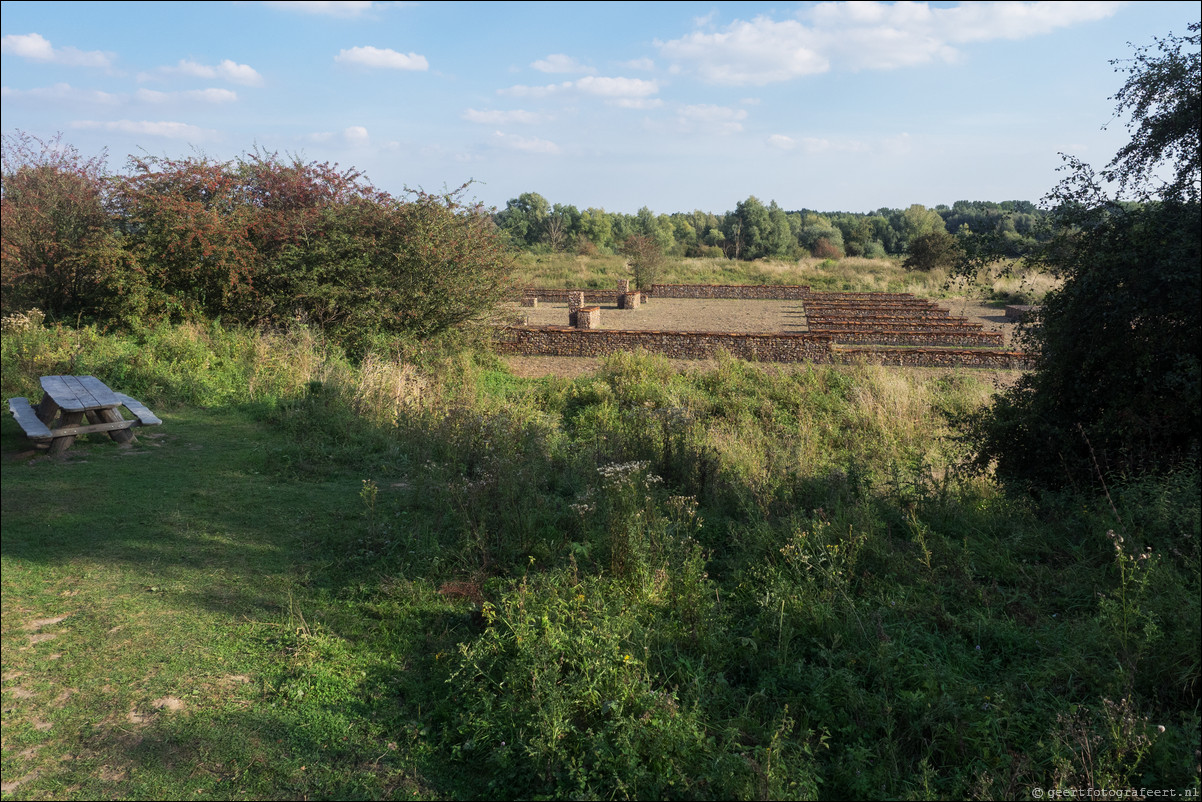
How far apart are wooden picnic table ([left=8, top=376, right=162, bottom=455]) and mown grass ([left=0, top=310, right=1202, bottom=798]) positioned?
7.3 inches

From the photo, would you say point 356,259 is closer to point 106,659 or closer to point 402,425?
point 402,425

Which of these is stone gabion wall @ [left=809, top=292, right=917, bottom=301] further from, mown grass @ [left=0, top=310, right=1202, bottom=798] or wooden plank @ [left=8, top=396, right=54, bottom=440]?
wooden plank @ [left=8, top=396, right=54, bottom=440]

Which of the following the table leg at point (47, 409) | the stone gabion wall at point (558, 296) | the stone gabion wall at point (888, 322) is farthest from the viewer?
the stone gabion wall at point (558, 296)

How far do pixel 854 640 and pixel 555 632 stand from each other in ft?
5.07

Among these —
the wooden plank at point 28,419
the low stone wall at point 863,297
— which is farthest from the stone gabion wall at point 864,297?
the wooden plank at point 28,419

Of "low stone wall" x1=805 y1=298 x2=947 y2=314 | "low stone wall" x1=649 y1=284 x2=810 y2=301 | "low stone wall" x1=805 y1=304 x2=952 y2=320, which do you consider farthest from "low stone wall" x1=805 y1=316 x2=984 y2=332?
"low stone wall" x1=649 y1=284 x2=810 y2=301

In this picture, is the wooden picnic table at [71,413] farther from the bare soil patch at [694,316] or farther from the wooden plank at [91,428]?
the bare soil patch at [694,316]

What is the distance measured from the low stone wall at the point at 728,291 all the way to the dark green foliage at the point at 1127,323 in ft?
88.1

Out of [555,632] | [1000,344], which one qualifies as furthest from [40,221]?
[1000,344]

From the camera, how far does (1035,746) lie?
2.87 m

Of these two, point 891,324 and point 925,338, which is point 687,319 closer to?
point 891,324

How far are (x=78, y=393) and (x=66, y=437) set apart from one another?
0.64 meters

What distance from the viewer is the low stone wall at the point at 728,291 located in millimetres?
32156

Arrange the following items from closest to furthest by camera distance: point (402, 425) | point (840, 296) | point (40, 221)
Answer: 1. point (40, 221)
2. point (402, 425)
3. point (840, 296)
